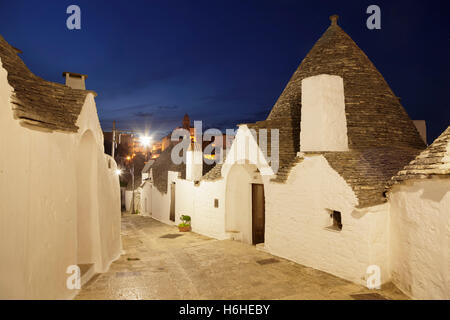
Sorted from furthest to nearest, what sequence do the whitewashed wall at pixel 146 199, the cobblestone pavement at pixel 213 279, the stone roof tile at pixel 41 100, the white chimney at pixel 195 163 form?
the whitewashed wall at pixel 146 199, the white chimney at pixel 195 163, the cobblestone pavement at pixel 213 279, the stone roof tile at pixel 41 100

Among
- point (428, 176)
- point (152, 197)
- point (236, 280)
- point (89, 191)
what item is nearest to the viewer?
point (428, 176)

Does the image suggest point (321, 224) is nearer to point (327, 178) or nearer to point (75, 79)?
point (327, 178)

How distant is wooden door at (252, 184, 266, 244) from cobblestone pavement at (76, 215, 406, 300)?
1437 mm

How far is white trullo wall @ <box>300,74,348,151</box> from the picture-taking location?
8.23 meters

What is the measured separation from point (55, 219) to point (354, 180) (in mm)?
6697

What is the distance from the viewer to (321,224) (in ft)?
25.0

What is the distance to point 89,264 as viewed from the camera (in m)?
7.11

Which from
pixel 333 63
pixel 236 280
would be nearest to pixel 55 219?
pixel 236 280

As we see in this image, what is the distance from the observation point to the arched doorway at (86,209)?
24.0 feet

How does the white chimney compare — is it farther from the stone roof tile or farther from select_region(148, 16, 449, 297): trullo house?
the stone roof tile

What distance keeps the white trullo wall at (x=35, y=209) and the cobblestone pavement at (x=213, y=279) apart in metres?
1.17

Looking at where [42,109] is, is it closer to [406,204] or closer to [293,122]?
[406,204]

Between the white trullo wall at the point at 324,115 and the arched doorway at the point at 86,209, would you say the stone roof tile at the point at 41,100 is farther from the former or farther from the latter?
the white trullo wall at the point at 324,115

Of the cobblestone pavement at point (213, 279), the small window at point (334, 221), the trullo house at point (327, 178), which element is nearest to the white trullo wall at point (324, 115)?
the trullo house at point (327, 178)
